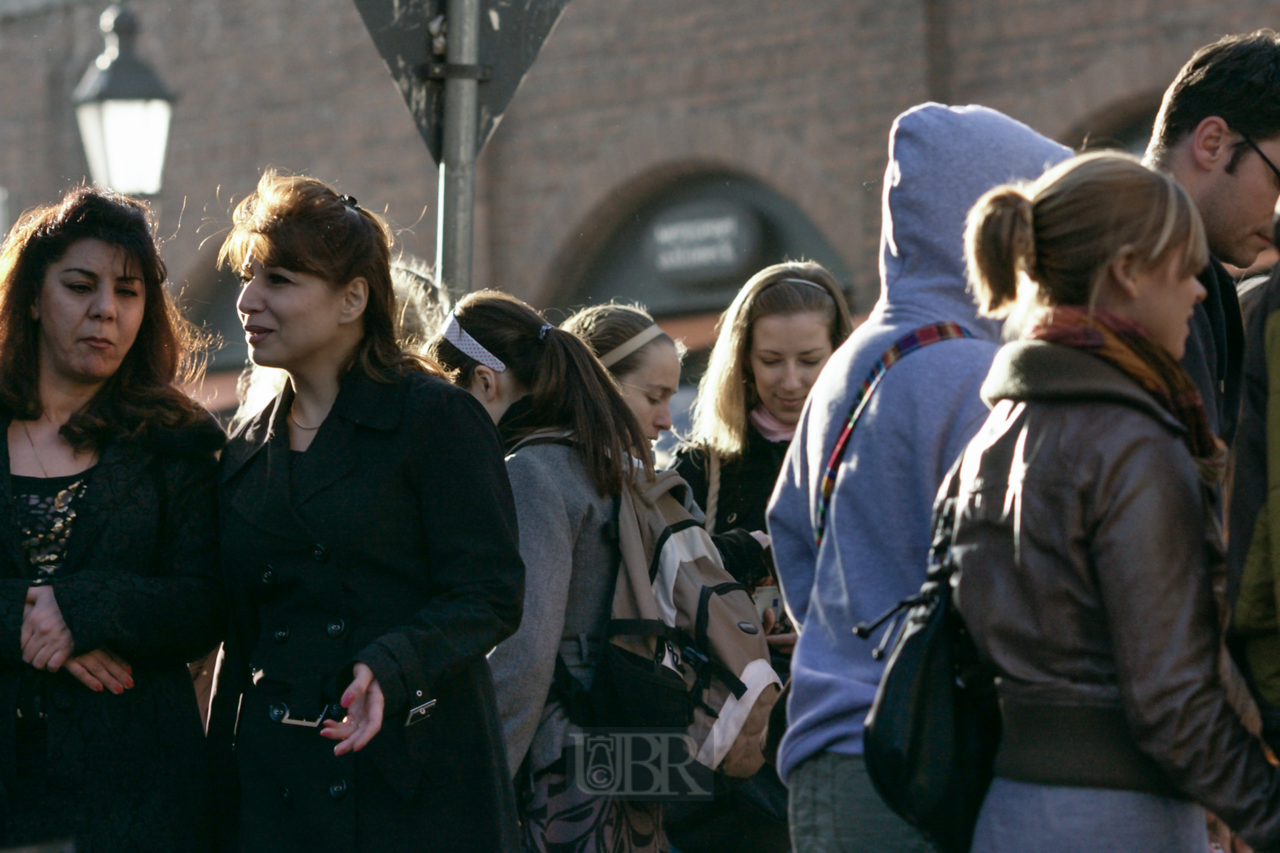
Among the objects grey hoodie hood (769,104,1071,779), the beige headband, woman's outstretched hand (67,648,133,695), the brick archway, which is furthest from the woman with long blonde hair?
the brick archway

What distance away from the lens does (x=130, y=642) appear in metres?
2.80

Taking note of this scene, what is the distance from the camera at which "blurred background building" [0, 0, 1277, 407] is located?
854 cm

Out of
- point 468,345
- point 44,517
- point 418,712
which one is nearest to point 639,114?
point 468,345

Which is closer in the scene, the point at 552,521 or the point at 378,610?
the point at 378,610

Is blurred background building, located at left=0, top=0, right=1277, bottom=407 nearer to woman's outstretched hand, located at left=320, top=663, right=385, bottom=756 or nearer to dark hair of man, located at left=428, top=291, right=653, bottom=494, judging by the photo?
dark hair of man, located at left=428, top=291, right=653, bottom=494

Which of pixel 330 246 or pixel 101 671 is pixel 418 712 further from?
pixel 330 246

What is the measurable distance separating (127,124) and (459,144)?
387cm

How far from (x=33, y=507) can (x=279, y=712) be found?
676mm

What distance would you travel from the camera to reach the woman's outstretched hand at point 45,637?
2.74m

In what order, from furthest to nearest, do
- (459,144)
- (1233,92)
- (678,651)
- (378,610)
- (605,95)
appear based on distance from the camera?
(605,95) < (459,144) < (678,651) < (1233,92) < (378,610)

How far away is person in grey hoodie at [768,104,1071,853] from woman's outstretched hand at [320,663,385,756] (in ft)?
2.10

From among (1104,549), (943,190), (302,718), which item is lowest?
(302,718)

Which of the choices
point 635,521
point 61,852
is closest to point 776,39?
point 635,521

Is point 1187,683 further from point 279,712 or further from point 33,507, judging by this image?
point 33,507
